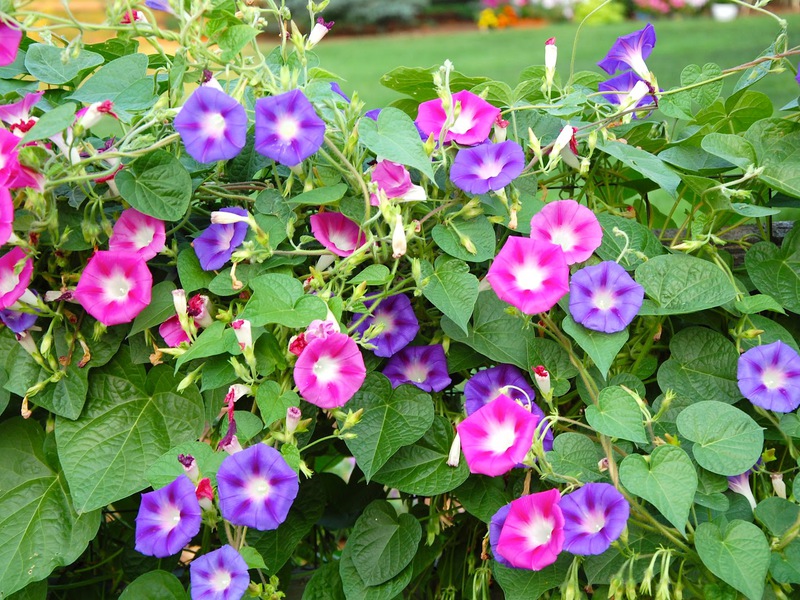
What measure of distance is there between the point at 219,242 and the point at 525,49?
8.58m

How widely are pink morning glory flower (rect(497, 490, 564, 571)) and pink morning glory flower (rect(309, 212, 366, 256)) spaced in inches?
17.3

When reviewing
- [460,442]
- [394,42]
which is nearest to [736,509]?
[460,442]

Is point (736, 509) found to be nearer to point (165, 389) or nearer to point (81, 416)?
point (165, 389)

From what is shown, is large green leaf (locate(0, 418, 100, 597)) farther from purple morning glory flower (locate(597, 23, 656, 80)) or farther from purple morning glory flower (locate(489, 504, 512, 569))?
purple morning glory flower (locate(597, 23, 656, 80))

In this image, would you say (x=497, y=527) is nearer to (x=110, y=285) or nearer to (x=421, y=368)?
(x=421, y=368)

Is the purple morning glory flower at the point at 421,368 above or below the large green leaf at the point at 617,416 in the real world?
below

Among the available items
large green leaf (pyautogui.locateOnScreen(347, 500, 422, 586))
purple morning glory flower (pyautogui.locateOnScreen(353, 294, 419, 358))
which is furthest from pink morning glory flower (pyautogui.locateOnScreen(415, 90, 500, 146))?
large green leaf (pyautogui.locateOnScreen(347, 500, 422, 586))

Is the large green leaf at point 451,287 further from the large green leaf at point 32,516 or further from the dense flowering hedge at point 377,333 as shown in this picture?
the large green leaf at point 32,516

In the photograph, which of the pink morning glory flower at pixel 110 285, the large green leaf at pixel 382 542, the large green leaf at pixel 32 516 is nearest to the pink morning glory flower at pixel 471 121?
the pink morning glory flower at pixel 110 285

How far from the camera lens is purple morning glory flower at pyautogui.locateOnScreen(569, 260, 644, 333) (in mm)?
1223

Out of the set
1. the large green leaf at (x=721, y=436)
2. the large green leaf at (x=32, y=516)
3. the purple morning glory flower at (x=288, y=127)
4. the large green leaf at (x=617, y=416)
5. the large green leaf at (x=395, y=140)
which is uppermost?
the purple morning glory flower at (x=288, y=127)

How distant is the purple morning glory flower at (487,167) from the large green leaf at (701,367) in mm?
366

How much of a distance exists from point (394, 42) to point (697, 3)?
3909 millimetres

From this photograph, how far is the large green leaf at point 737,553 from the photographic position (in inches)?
42.1
